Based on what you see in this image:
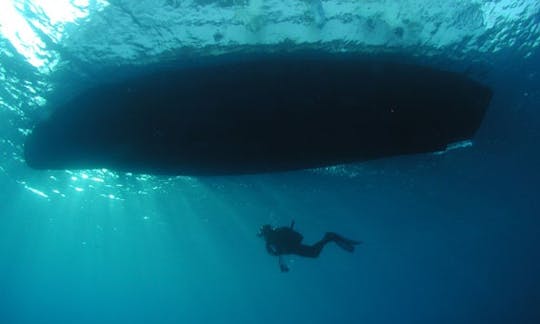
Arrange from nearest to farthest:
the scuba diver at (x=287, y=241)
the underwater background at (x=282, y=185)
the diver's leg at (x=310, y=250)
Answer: the underwater background at (x=282, y=185) → the scuba diver at (x=287, y=241) → the diver's leg at (x=310, y=250)

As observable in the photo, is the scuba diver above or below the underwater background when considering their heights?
below

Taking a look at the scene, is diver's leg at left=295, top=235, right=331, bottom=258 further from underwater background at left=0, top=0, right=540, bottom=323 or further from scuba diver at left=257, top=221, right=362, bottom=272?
underwater background at left=0, top=0, right=540, bottom=323

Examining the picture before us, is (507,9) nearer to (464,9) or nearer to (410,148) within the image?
(464,9)

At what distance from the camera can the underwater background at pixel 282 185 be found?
278 inches

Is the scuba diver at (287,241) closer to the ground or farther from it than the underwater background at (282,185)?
closer to the ground

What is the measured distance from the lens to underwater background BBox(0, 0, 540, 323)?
23.2ft

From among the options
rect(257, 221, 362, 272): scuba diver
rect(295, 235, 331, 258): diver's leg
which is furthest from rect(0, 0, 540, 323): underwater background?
rect(295, 235, 331, 258): diver's leg

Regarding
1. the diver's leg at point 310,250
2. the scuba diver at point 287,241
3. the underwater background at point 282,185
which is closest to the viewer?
the underwater background at point 282,185

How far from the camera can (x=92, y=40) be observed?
7.48 metres

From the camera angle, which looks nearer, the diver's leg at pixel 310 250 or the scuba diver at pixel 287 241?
the scuba diver at pixel 287 241

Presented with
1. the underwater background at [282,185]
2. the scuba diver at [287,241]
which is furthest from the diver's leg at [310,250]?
the underwater background at [282,185]

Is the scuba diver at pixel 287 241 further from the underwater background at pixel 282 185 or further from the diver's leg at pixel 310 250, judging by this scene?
the underwater background at pixel 282 185

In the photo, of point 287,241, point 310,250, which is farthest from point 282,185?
point 287,241

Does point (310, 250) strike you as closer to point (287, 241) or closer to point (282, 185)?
point (287, 241)
